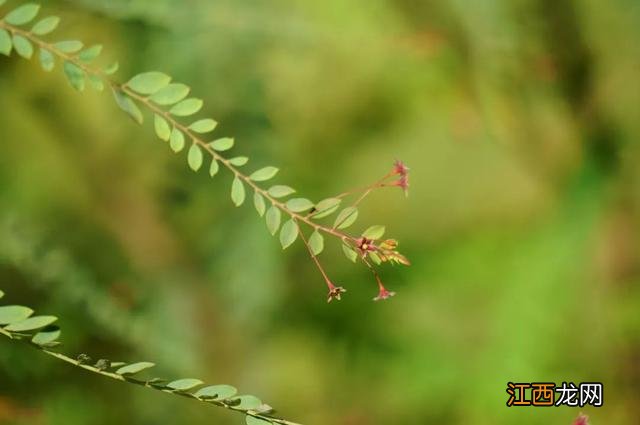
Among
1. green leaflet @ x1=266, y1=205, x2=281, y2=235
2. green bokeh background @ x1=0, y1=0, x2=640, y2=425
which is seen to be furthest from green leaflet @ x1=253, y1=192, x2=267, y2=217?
green bokeh background @ x1=0, y1=0, x2=640, y2=425

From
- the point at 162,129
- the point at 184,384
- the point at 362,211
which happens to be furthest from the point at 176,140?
the point at 362,211

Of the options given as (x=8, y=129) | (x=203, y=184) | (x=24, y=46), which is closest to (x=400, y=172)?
(x=24, y=46)

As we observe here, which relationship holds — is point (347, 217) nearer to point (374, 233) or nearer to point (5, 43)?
point (374, 233)

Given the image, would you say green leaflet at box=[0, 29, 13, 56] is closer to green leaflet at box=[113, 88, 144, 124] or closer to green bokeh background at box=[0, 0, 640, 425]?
green leaflet at box=[113, 88, 144, 124]

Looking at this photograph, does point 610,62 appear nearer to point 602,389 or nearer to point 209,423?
point 602,389

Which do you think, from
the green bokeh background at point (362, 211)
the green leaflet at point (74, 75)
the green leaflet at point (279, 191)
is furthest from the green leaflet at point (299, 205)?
the green bokeh background at point (362, 211)
